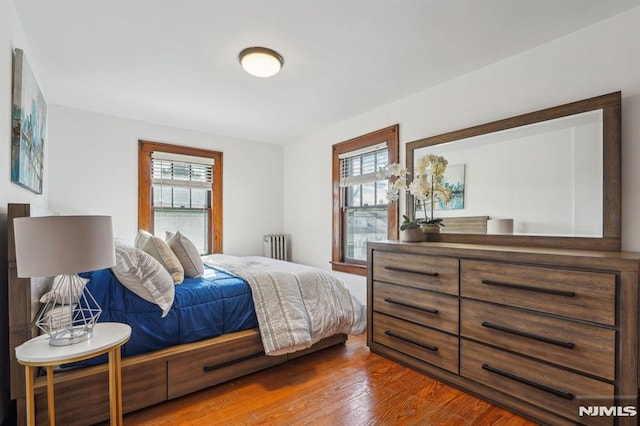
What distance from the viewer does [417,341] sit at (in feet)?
7.61

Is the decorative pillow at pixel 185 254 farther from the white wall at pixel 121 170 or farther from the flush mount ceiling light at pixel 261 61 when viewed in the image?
the white wall at pixel 121 170

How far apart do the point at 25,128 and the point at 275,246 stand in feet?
10.3

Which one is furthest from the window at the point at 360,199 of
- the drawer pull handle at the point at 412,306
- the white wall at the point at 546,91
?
the drawer pull handle at the point at 412,306

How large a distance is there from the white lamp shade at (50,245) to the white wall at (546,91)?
279cm

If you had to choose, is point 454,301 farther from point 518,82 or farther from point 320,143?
point 320,143

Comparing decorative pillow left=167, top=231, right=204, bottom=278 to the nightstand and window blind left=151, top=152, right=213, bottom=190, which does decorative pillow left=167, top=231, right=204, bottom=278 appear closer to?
the nightstand

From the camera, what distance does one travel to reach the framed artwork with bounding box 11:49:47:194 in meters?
1.83

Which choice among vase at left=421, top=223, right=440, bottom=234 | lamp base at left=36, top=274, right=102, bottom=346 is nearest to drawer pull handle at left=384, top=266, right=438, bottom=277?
vase at left=421, top=223, right=440, bottom=234

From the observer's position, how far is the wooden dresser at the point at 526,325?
4.84ft

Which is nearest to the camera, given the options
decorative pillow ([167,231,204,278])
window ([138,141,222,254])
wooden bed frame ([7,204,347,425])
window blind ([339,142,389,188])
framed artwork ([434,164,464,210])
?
wooden bed frame ([7,204,347,425])

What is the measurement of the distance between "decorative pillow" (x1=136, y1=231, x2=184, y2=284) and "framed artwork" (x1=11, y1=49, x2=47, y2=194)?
2.66 feet

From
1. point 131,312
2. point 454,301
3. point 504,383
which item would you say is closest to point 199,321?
point 131,312

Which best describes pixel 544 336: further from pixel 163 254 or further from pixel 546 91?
pixel 163 254

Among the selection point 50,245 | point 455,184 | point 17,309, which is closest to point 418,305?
point 455,184
